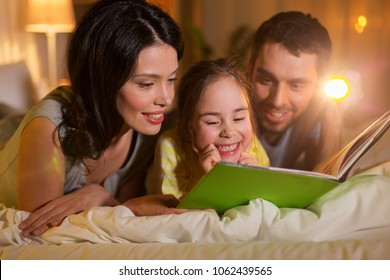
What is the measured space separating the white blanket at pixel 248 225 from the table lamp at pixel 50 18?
186cm

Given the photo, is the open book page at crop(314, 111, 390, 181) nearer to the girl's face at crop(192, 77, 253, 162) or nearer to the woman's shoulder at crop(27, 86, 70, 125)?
the girl's face at crop(192, 77, 253, 162)

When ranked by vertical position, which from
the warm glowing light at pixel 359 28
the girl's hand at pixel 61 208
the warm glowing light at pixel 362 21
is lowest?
the girl's hand at pixel 61 208

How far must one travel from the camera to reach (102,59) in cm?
112

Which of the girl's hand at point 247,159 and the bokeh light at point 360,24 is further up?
the bokeh light at point 360,24

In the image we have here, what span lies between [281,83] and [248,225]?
0.56 meters

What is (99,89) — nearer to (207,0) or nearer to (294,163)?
(294,163)

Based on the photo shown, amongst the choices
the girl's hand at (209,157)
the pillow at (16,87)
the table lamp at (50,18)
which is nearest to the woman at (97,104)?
the girl's hand at (209,157)

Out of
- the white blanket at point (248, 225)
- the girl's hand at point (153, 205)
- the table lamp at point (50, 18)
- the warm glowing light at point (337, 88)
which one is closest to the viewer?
the white blanket at point (248, 225)

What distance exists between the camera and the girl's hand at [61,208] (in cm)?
100

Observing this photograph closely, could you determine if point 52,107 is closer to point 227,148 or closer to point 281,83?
point 227,148

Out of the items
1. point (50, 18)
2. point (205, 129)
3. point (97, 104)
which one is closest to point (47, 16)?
point (50, 18)

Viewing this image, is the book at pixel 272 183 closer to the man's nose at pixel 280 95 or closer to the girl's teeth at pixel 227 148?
the girl's teeth at pixel 227 148

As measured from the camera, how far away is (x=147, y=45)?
1.12 metres
